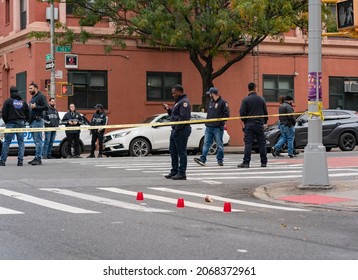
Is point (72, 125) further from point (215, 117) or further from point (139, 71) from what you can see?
point (139, 71)

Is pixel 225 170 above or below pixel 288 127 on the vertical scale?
below

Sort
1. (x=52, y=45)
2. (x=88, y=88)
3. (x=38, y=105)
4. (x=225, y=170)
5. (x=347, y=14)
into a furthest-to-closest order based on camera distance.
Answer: (x=88, y=88) < (x=52, y=45) < (x=38, y=105) < (x=225, y=170) < (x=347, y=14)

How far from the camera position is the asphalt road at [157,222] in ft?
21.9

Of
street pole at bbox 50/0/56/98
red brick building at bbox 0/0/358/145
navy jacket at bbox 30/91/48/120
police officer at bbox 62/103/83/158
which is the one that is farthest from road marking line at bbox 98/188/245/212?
red brick building at bbox 0/0/358/145

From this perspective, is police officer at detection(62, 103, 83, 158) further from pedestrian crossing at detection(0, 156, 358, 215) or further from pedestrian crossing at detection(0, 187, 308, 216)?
pedestrian crossing at detection(0, 187, 308, 216)

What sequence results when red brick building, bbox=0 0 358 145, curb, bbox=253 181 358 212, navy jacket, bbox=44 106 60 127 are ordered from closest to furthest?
curb, bbox=253 181 358 212 → navy jacket, bbox=44 106 60 127 → red brick building, bbox=0 0 358 145

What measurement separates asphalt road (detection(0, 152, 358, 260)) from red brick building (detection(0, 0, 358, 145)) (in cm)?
1547

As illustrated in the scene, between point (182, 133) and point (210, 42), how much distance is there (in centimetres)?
1413

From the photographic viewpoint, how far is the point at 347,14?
1098 centimetres

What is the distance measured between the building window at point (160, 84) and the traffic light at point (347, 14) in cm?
2087

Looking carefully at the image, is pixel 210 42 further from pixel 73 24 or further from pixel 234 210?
pixel 234 210

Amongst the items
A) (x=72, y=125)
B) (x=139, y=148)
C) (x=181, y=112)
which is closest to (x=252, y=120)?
(x=181, y=112)

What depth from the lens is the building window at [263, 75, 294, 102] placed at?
112ft

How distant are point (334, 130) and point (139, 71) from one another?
10230 millimetres
